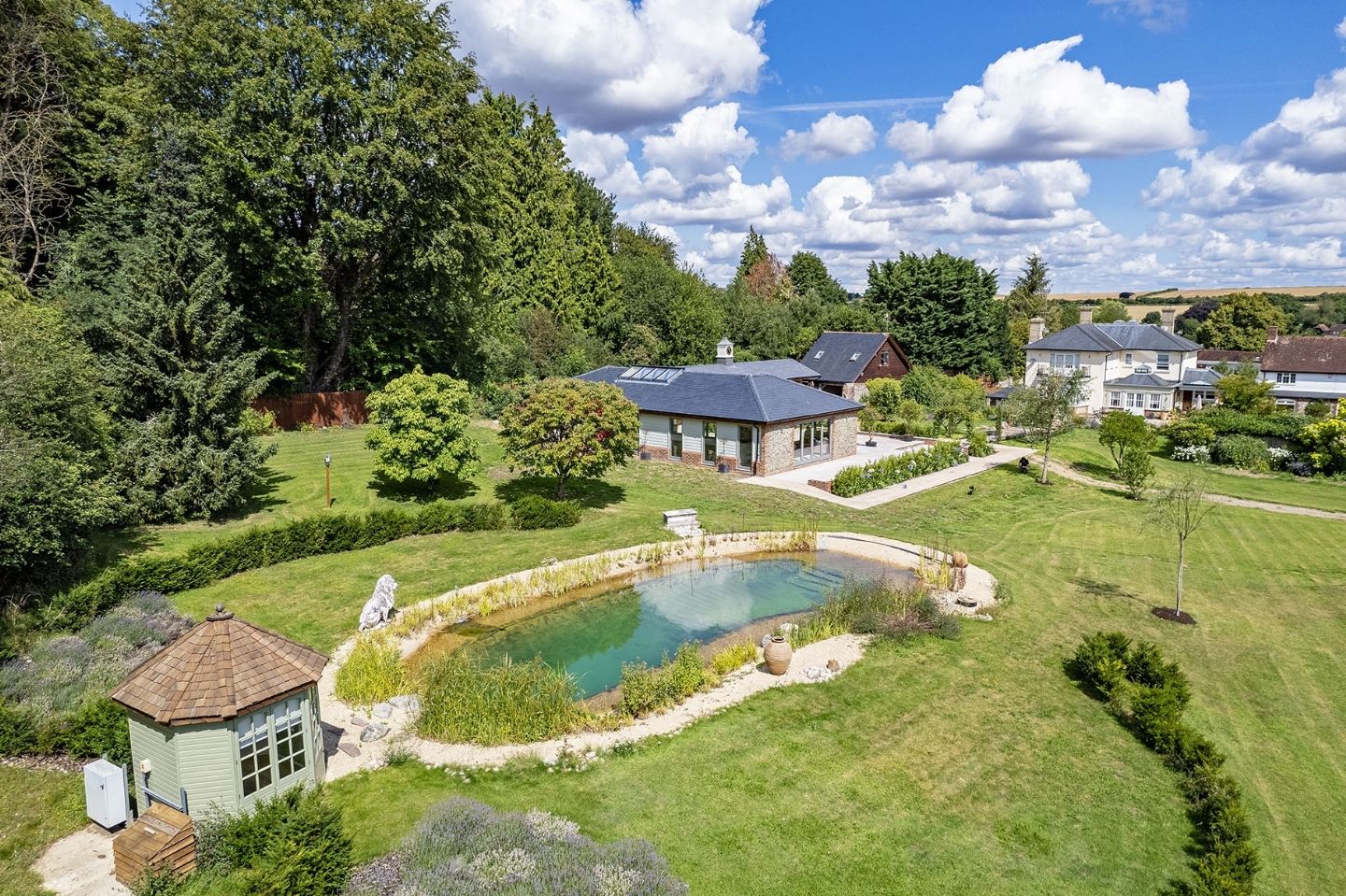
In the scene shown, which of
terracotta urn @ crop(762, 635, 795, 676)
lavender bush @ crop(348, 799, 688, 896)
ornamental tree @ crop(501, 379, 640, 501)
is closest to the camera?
lavender bush @ crop(348, 799, 688, 896)

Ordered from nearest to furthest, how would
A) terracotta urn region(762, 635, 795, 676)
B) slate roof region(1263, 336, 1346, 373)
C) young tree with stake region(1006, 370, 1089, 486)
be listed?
terracotta urn region(762, 635, 795, 676)
young tree with stake region(1006, 370, 1089, 486)
slate roof region(1263, 336, 1346, 373)

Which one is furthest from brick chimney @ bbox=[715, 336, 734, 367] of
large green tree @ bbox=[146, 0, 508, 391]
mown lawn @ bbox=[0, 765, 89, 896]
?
mown lawn @ bbox=[0, 765, 89, 896]

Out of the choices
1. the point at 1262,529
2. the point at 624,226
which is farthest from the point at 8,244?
the point at 624,226

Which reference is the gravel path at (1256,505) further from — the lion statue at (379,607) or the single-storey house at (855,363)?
the lion statue at (379,607)

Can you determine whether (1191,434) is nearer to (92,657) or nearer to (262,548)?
(262,548)

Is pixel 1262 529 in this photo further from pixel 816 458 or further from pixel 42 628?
pixel 42 628

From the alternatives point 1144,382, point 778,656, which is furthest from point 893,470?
point 1144,382

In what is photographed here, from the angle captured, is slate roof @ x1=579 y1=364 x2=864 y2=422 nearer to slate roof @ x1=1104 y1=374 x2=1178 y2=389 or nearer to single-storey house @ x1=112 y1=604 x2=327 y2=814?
single-storey house @ x1=112 y1=604 x2=327 y2=814
